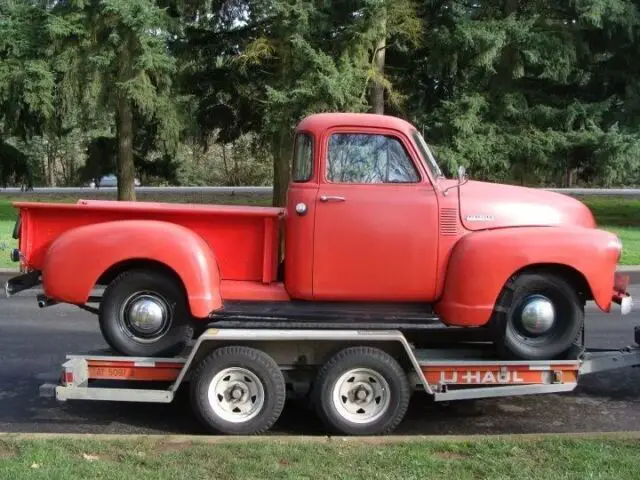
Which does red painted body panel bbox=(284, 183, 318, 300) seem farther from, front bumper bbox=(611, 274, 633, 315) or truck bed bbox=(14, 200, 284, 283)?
front bumper bbox=(611, 274, 633, 315)

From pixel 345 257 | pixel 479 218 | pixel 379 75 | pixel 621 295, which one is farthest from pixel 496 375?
pixel 379 75

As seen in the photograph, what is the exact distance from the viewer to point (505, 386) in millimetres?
5508

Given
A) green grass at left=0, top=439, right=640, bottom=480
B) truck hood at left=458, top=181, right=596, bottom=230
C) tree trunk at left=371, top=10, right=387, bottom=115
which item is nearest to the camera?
green grass at left=0, top=439, right=640, bottom=480

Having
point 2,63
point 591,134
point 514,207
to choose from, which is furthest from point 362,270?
point 2,63

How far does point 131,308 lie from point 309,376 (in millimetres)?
1366

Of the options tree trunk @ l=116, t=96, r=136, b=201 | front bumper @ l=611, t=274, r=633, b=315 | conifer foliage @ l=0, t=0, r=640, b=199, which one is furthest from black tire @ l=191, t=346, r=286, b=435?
tree trunk @ l=116, t=96, r=136, b=201

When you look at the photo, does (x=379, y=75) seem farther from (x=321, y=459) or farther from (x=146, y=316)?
→ (x=321, y=459)

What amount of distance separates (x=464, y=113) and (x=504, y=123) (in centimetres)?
147

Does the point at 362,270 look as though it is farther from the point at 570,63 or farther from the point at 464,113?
the point at 570,63

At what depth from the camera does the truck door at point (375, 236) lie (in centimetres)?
556

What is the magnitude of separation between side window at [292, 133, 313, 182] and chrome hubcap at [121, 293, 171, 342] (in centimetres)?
136

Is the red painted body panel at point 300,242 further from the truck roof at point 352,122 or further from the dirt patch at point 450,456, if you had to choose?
the dirt patch at point 450,456

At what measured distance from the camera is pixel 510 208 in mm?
5719

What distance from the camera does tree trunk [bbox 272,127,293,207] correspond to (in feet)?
67.0
